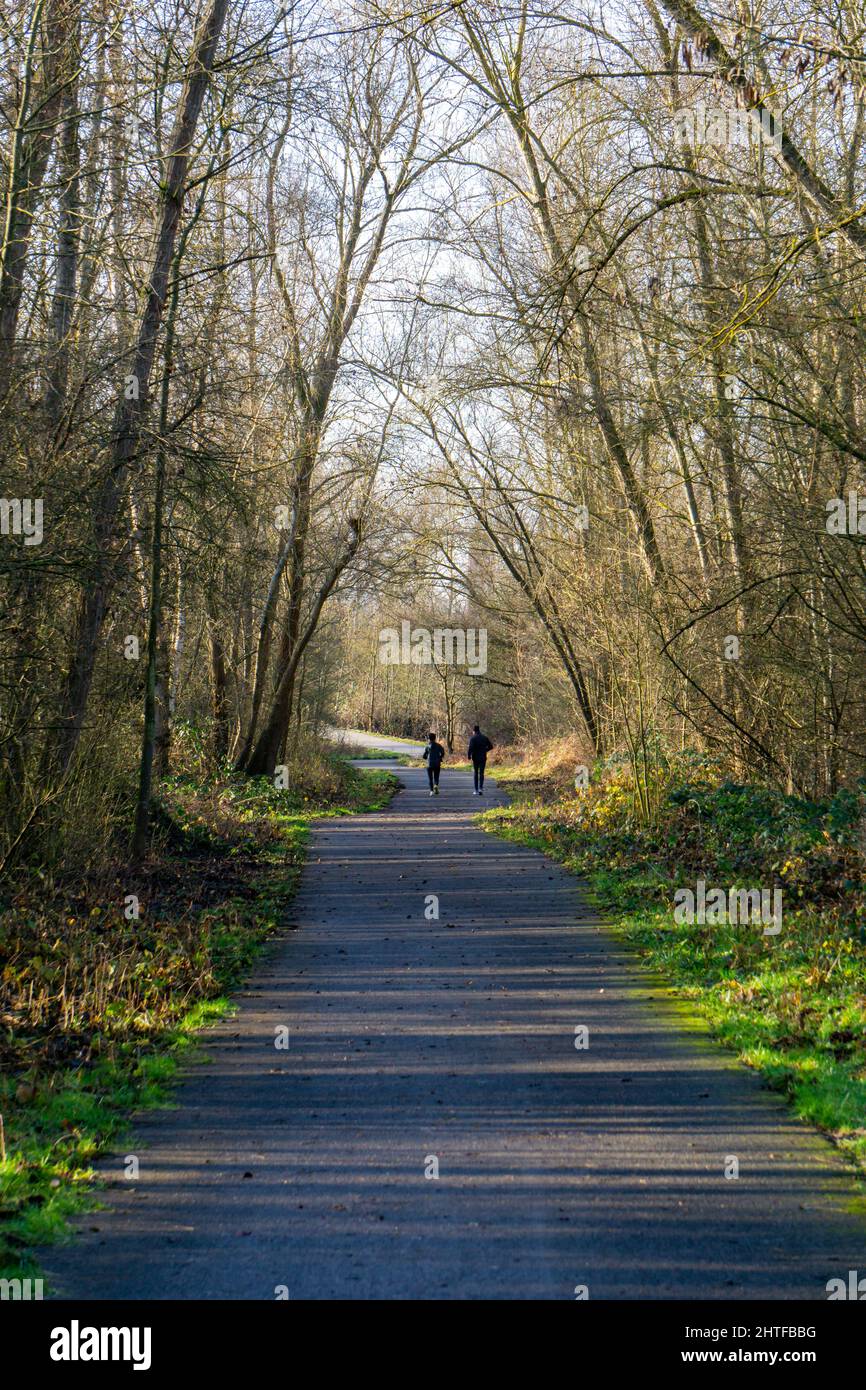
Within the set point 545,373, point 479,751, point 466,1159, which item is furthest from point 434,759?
point 466,1159

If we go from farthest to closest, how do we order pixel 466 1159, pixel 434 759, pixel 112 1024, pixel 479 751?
pixel 434 759 → pixel 479 751 → pixel 112 1024 → pixel 466 1159

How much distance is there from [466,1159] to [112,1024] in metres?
3.26

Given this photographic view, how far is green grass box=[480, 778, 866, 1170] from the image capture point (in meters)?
7.25

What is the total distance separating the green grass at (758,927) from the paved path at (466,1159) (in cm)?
31

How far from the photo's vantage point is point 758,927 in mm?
10703

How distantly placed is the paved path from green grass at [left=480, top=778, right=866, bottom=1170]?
31 cm

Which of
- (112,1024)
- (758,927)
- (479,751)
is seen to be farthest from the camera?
A: (479,751)

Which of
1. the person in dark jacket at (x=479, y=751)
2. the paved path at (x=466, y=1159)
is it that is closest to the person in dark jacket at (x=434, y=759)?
the person in dark jacket at (x=479, y=751)

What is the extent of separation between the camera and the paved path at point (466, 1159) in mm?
4680

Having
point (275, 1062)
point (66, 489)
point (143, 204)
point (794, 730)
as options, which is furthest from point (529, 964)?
point (143, 204)

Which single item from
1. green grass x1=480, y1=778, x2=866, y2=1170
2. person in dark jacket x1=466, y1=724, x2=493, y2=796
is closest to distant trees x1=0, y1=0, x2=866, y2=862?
green grass x1=480, y1=778, x2=866, y2=1170

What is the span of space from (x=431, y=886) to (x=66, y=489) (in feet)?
21.9

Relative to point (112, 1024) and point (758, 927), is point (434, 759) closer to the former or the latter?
point (758, 927)
